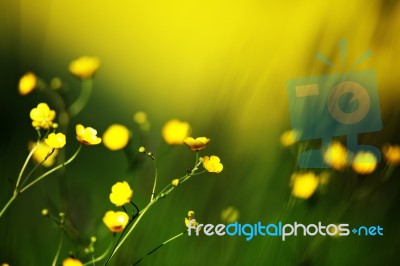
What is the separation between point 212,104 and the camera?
1.03 meters

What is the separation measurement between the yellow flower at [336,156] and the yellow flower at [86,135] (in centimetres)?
55

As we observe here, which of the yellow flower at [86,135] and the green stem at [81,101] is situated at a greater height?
the green stem at [81,101]

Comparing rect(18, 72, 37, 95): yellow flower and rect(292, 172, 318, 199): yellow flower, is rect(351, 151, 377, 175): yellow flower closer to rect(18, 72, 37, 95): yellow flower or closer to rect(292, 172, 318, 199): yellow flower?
rect(292, 172, 318, 199): yellow flower

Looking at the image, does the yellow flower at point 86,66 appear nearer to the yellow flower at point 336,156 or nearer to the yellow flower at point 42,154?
the yellow flower at point 42,154

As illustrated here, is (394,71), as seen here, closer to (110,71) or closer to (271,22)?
(271,22)

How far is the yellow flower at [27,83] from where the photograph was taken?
3.27 ft

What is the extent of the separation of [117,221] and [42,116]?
11.8 inches

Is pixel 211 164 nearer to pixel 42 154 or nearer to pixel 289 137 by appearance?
pixel 289 137

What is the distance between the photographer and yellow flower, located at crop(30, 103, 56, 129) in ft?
3.24

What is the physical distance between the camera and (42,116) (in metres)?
0.99

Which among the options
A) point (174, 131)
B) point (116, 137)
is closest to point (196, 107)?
point (174, 131)

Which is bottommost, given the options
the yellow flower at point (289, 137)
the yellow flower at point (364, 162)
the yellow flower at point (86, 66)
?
the yellow flower at point (364, 162)

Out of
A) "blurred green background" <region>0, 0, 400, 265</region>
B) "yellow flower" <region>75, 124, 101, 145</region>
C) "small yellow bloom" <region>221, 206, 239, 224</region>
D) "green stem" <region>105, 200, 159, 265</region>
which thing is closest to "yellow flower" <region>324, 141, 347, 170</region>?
"blurred green background" <region>0, 0, 400, 265</region>

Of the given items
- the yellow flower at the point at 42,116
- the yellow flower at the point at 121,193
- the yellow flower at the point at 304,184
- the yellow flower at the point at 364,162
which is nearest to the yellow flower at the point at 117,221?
the yellow flower at the point at 121,193
